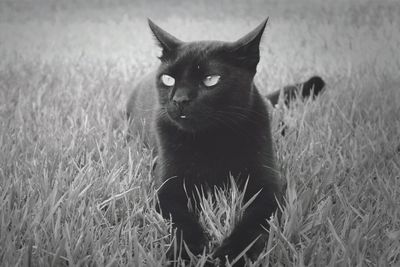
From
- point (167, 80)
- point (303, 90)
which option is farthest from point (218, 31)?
point (167, 80)

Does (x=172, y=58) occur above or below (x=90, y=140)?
above

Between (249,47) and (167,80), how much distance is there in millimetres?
370

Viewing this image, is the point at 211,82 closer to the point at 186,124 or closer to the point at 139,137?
the point at 186,124

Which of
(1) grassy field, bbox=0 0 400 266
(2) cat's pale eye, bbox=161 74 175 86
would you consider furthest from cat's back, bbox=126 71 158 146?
(2) cat's pale eye, bbox=161 74 175 86

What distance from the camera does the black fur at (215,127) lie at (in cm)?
157

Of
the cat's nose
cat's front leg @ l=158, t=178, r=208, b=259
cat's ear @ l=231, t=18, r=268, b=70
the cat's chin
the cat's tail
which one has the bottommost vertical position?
cat's front leg @ l=158, t=178, r=208, b=259

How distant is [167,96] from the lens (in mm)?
1726

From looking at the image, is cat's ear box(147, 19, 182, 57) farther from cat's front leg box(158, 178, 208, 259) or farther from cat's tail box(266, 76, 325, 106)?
cat's tail box(266, 76, 325, 106)

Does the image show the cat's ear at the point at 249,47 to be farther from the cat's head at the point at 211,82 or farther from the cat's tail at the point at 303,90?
the cat's tail at the point at 303,90

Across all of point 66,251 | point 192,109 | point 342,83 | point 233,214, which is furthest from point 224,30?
point 66,251

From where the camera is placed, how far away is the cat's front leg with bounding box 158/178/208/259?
4.12ft

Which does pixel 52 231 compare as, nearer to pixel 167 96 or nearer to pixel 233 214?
pixel 233 214

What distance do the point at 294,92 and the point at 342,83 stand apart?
59 centimetres

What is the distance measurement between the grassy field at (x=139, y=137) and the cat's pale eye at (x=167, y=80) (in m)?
0.36
